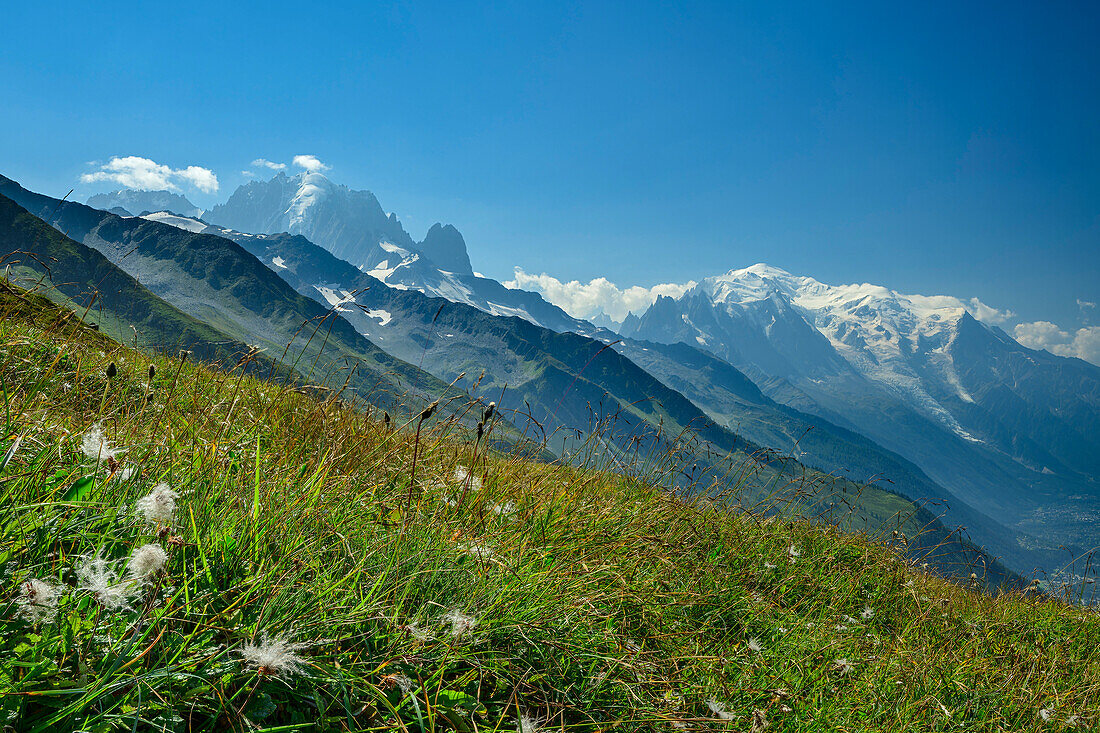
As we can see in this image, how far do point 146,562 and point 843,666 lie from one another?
4512mm

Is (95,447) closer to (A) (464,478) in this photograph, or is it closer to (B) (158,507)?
(B) (158,507)

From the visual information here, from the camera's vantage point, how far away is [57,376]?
442 cm

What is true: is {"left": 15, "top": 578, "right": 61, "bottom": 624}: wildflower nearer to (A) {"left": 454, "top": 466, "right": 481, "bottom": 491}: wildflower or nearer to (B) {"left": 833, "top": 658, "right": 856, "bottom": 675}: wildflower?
(A) {"left": 454, "top": 466, "right": 481, "bottom": 491}: wildflower

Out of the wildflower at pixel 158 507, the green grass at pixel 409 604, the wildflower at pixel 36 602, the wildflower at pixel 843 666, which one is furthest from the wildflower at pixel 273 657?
the wildflower at pixel 843 666

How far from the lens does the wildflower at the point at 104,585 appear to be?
175 centimetres

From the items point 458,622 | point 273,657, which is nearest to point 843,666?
point 458,622

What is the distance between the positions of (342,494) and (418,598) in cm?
96

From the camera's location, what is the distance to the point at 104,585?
178 centimetres

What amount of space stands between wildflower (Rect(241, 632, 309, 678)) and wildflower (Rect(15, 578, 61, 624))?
1.95 feet

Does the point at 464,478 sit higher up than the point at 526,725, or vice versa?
the point at 464,478

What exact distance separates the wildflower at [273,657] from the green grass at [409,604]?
0.12 ft

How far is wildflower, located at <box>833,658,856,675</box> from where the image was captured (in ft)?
12.7

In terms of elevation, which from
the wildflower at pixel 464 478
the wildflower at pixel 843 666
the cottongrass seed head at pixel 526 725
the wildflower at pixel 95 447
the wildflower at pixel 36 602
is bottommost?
the cottongrass seed head at pixel 526 725

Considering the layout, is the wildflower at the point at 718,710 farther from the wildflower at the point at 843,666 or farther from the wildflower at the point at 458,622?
the wildflower at the point at 458,622
